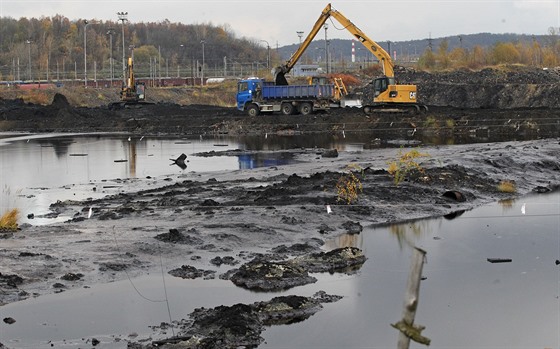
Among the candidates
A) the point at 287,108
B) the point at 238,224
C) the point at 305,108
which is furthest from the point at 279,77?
the point at 238,224

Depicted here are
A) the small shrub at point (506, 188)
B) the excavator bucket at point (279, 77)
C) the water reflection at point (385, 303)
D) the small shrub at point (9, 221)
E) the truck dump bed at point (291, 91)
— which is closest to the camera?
the water reflection at point (385, 303)

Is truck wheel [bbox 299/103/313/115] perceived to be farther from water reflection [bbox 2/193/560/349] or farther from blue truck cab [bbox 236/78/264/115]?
water reflection [bbox 2/193/560/349]

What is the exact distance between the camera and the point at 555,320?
43.8 ft

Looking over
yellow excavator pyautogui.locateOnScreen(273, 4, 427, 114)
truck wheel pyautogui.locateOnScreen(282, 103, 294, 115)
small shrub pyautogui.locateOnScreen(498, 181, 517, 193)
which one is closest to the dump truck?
truck wheel pyautogui.locateOnScreen(282, 103, 294, 115)

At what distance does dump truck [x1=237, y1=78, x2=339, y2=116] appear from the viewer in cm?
5909

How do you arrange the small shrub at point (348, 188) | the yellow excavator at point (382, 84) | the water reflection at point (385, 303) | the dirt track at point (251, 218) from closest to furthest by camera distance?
the water reflection at point (385, 303)
the dirt track at point (251, 218)
the small shrub at point (348, 188)
the yellow excavator at point (382, 84)

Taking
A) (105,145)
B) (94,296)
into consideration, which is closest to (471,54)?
(105,145)

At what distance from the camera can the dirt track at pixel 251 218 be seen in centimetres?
1542

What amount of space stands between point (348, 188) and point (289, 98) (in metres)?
36.0

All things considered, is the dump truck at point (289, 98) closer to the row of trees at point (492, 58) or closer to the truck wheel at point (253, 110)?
the truck wheel at point (253, 110)

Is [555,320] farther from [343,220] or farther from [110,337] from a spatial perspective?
[343,220]

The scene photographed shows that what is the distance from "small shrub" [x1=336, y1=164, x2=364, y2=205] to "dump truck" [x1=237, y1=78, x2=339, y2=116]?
3277 cm

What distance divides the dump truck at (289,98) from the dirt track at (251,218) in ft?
63.2

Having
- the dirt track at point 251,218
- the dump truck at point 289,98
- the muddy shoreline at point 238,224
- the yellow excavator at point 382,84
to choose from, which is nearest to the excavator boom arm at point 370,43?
the yellow excavator at point 382,84
